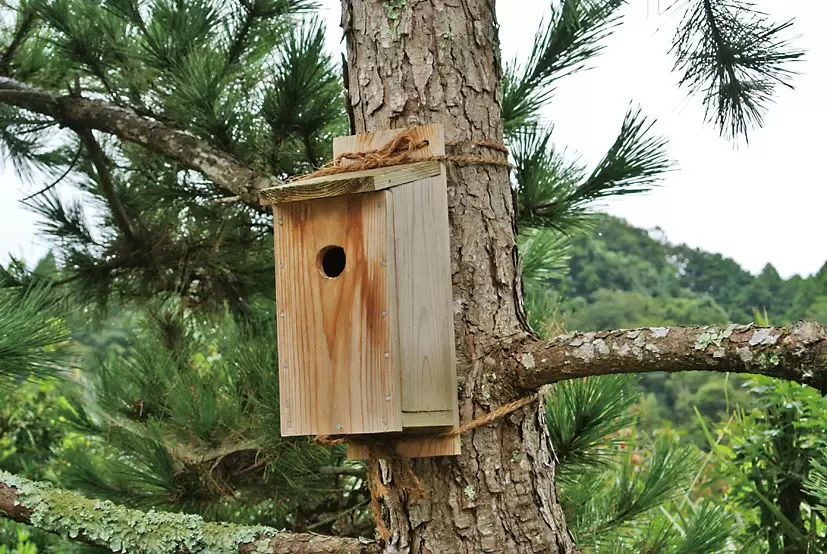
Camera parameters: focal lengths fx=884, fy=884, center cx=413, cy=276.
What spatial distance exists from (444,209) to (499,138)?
20cm

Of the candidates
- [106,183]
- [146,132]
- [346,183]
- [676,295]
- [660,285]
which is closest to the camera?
[346,183]

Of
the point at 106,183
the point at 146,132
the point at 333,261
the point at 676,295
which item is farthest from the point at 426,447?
the point at 676,295

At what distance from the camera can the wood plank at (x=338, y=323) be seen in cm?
125

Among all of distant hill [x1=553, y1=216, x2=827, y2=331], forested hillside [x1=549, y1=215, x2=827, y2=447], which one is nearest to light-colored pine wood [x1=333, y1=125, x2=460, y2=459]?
forested hillside [x1=549, y1=215, x2=827, y2=447]

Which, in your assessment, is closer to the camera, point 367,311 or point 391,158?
point 367,311

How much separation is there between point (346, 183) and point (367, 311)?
186 mm

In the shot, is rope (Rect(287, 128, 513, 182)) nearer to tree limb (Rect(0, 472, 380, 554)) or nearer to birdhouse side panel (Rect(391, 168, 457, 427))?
birdhouse side panel (Rect(391, 168, 457, 427))

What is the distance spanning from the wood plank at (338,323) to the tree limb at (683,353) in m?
0.22

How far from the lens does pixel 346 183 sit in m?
1.26

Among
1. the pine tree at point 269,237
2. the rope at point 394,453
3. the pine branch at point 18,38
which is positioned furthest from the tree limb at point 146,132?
the rope at point 394,453

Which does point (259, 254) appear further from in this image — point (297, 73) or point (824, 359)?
point (824, 359)

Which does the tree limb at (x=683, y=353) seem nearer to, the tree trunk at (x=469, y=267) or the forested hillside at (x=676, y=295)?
the tree trunk at (x=469, y=267)

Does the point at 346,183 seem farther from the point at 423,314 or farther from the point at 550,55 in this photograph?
the point at 550,55

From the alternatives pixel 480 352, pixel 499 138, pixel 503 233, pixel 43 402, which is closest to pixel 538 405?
pixel 480 352
